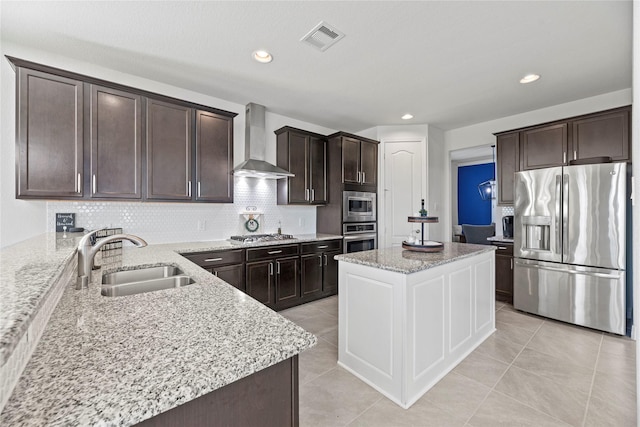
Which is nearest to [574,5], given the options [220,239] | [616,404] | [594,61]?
[594,61]

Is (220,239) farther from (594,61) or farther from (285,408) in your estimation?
(594,61)

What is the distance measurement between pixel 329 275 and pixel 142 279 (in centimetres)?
247

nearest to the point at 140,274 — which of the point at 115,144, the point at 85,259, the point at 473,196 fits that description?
the point at 85,259

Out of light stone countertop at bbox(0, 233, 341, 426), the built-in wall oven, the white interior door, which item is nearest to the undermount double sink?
light stone countertop at bbox(0, 233, 341, 426)

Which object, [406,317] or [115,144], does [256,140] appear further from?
[406,317]

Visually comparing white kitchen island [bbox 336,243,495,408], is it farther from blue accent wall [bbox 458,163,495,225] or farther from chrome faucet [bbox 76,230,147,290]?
blue accent wall [bbox 458,163,495,225]

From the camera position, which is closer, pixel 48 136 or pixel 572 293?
pixel 48 136

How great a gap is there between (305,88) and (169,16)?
1.52m

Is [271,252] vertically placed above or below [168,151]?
below

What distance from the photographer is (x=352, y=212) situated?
410 cm

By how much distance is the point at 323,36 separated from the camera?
220 cm

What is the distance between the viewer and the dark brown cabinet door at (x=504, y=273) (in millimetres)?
3562

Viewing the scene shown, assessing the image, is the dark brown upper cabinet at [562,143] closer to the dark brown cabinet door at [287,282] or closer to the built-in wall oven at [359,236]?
the built-in wall oven at [359,236]

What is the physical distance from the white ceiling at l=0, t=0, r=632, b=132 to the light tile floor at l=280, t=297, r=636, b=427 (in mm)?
2693
